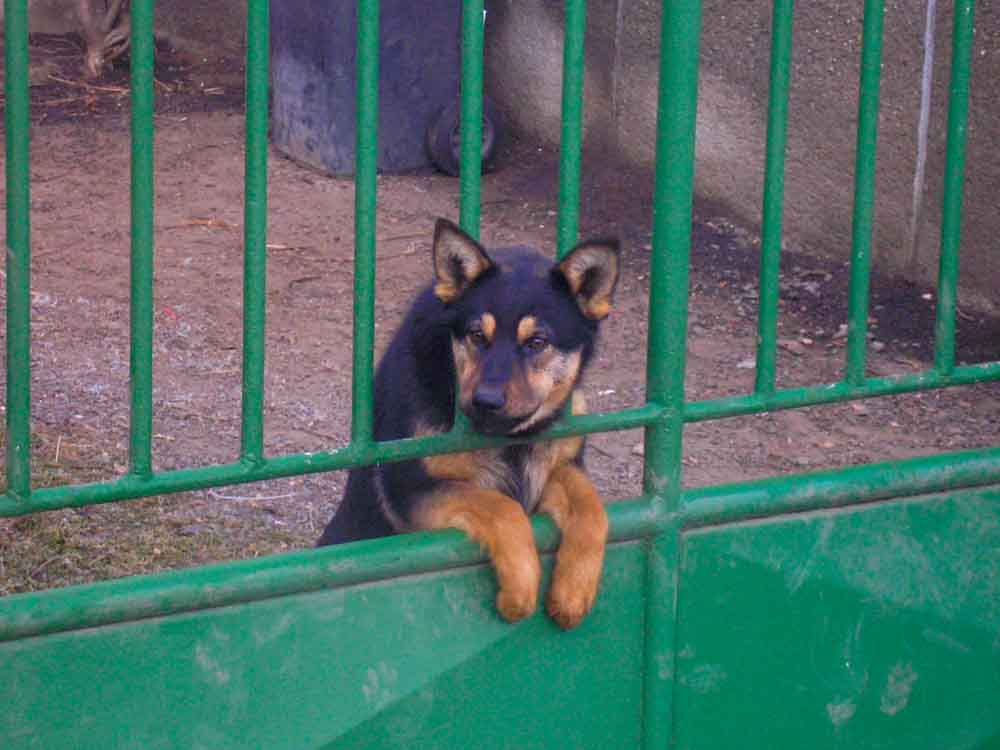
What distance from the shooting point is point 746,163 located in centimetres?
720

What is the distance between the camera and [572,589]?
104 inches

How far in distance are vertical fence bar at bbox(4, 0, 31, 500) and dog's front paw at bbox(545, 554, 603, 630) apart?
2.93 feet

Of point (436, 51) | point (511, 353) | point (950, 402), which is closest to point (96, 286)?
point (436, 51)

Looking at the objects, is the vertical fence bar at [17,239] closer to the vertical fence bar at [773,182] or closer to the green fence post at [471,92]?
the green fence post at [471,92]

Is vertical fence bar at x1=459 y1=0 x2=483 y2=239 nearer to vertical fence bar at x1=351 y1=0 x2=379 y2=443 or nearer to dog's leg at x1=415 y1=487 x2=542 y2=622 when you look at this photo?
vertical fence bar at x1=351 y1=0 x2=379 y2=443

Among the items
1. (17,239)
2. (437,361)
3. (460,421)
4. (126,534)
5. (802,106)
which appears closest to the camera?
(17,239)

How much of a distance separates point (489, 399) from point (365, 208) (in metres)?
0.42

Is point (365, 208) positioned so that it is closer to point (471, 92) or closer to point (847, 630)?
point (471, 92)

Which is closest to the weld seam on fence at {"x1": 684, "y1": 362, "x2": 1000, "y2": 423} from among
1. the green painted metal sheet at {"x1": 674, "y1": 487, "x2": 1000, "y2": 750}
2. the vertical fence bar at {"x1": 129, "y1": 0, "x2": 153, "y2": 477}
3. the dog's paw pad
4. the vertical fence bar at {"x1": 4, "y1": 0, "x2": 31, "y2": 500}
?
the green painted metal sheet at {"x1": 674, "y1": 487, "x2": 1000, "y2": 750}

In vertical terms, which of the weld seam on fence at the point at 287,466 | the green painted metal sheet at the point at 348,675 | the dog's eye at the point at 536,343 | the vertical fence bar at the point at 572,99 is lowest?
the green painted metal sheet at the point at 348,675

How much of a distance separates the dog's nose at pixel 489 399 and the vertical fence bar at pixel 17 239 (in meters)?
0.76

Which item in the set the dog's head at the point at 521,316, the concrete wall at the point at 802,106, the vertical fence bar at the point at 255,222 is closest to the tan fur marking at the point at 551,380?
the dog's head at the point at 521,316

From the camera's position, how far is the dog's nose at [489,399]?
2678 millimetres

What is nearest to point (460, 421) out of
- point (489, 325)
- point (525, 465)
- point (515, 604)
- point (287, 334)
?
point (489, 325)
